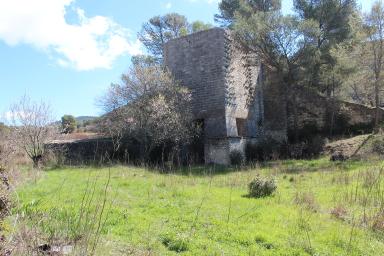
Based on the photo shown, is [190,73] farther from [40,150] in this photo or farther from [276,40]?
[40,150]

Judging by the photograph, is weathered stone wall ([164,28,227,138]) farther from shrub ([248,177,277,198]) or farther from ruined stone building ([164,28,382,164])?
shrub ([248,177,277,198])

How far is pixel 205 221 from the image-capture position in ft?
22.9

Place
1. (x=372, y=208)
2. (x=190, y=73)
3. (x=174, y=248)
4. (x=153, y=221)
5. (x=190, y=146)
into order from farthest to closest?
(x=190, y=73) → (x=190, y=146) → (x=372, y=208) → (x=153, y=221) → (x=174, y=248)

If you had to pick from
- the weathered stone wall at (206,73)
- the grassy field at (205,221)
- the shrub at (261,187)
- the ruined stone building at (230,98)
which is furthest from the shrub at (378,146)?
the shrub at (261,187)

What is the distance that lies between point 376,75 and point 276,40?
6.58m

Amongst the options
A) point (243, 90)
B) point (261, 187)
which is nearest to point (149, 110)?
point (243, 90)

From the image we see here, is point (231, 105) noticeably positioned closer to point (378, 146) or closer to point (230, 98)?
point (230, 98)

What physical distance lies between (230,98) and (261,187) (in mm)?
13370

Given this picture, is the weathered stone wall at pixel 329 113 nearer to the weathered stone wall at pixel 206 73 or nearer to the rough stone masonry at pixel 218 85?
the rough stone masonry at pixel 218 85

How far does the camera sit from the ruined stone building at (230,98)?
2262cm

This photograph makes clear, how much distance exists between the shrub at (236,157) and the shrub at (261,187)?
11287 millimetres

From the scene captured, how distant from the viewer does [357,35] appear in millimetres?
25844

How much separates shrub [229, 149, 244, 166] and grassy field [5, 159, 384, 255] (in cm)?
1089

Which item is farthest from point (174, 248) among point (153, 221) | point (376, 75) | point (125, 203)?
point (376, 75)
